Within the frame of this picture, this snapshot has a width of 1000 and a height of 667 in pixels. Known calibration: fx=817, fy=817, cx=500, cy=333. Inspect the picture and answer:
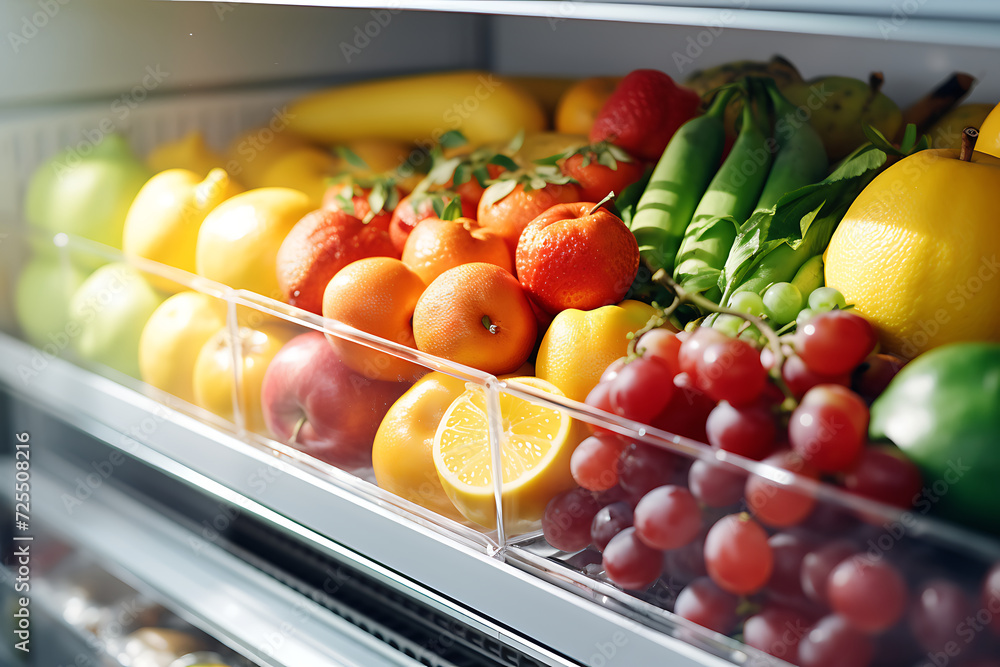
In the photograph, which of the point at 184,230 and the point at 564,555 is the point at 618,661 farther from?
the point at 184,230

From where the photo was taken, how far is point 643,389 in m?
0.48

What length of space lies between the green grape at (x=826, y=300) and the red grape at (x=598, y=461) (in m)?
0.17

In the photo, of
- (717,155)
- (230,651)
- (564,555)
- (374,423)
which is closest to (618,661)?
(564,555)

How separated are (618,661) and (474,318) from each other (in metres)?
0.28

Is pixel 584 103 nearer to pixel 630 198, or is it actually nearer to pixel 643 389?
pixel 630 198

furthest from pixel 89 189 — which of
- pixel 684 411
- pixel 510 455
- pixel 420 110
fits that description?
pixel 684 411

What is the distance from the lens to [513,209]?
793mm

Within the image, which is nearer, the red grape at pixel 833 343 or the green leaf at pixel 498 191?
the red grape at pixel 833 343

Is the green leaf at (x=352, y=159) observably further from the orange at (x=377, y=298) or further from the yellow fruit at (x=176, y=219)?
the orange at (x=377, y=298)

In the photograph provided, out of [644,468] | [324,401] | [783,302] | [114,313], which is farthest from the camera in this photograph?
[114,313]

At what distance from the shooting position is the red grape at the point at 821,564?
405mm

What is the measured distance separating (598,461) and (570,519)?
59mm

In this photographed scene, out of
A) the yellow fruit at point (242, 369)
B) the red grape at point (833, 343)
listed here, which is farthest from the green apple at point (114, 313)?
the red grape at point (833, 343)

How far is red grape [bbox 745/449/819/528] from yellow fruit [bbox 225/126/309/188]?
83cm
